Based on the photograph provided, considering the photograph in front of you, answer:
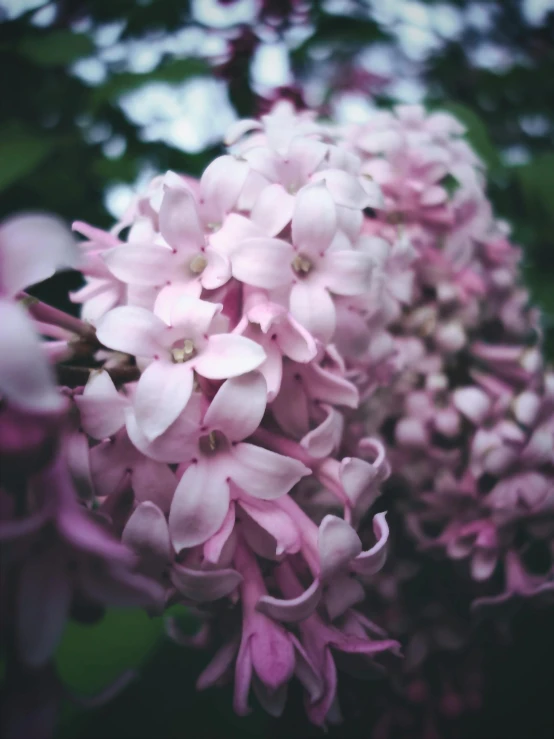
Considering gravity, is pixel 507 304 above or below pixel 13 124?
below

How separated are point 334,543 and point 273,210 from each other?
35 centimetres

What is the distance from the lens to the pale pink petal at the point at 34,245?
43 centimetres

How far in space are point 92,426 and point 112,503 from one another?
3.9 inches

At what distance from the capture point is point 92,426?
1.93 feet

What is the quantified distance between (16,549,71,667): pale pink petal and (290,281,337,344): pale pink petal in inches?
13.3

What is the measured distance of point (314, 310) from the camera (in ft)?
2.22

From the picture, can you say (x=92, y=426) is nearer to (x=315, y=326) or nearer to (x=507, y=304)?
(x=315, y=326)

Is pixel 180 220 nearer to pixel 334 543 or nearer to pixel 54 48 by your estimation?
pixel 334 543

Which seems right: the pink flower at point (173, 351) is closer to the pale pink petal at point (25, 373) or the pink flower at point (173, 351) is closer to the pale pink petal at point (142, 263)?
the pale pink petal at point (142, 263)

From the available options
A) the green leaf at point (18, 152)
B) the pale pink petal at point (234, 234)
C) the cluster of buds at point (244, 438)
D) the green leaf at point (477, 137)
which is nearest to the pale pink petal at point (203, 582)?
the cluster of buds at point (244, 438)

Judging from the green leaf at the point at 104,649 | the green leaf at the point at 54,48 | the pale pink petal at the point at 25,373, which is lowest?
the green leaf at the point at 104,649

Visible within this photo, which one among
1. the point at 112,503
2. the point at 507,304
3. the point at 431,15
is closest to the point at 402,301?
the point at 507,304

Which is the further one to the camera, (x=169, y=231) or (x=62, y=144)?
(x=62, y=144)

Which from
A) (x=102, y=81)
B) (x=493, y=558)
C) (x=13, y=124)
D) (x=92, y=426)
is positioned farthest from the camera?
(x=102, y=81)
